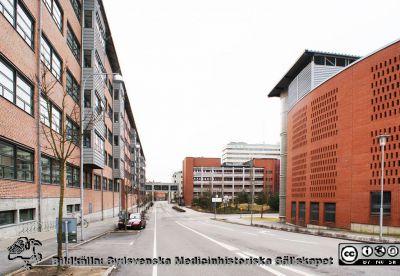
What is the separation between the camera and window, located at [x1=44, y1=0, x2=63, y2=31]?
2459 centimetres

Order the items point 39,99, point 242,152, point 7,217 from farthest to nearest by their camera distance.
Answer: point 242,152, point 39,99, point 7,217

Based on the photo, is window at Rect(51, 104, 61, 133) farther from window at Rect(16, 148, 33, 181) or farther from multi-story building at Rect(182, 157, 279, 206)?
multi-story building at Rect(182, 157, 279, 206)

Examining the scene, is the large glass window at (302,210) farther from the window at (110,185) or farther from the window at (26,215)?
the window at (26,215)

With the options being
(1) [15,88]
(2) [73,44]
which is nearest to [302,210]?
(2) [73,44]

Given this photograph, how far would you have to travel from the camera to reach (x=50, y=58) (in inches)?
984

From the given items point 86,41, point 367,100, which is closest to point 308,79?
point 367,100

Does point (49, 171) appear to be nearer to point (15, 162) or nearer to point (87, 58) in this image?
point (15, 162)

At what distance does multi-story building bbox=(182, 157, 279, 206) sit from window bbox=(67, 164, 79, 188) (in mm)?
98681

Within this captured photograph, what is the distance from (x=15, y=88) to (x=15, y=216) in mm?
6477

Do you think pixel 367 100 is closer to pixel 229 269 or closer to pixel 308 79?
pixel 308 79

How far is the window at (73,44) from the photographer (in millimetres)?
30772

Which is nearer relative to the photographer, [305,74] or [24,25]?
[24,25]

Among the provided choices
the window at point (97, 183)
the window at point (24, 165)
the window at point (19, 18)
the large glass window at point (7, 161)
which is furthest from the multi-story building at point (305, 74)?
the large glass window at point (7, 161)

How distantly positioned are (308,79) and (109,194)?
3139 centimetres
